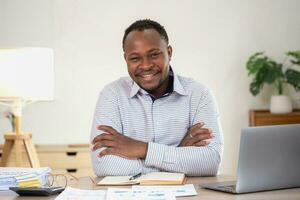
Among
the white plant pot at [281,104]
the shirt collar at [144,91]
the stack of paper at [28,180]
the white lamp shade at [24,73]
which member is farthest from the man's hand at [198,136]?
the white plant pot at [281,104]

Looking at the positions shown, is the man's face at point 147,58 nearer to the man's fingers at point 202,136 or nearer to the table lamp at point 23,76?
the man's fingers at point 202,136

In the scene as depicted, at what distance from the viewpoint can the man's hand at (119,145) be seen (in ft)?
7.07

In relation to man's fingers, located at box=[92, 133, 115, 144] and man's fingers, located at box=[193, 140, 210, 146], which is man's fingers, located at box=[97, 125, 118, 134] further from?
man's fingers, located at box=[193, 140, 210, 146]

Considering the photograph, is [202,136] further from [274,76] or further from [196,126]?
[274,76]

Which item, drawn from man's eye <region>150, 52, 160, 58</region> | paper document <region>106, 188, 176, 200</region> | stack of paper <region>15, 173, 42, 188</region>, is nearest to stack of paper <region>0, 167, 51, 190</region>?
stack of paper <region>15, 173, 42, 188</region>

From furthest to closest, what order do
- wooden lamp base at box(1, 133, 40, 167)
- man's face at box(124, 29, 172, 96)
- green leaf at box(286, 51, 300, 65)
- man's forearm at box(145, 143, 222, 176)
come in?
green leaf at box(286, 51, 300, 65) → wooden lamp base at box(1, 133, 40, 167) → man's face at box(124, 29, 172, 96) → man's forearm at box(145, 143, 222, 176)

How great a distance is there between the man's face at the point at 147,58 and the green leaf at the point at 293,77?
2.53m

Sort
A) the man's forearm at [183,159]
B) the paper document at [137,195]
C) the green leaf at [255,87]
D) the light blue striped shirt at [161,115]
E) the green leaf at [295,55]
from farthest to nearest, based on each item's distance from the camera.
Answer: the green leaf at [255,87] → the green leaf at [295,55] → the light blue striped shirt at [161,115] → the man's forearm at [183,159] → the paper document at [137,195]

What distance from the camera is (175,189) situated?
1.75 metres

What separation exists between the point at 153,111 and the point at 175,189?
2.27ft

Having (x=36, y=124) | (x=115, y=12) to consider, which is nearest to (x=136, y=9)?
(x=115, y=12)

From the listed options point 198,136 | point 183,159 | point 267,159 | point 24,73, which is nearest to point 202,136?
point 198,136

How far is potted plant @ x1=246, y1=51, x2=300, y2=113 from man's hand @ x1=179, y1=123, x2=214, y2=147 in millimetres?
2458

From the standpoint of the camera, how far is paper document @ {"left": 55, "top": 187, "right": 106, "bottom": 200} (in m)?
1.61
